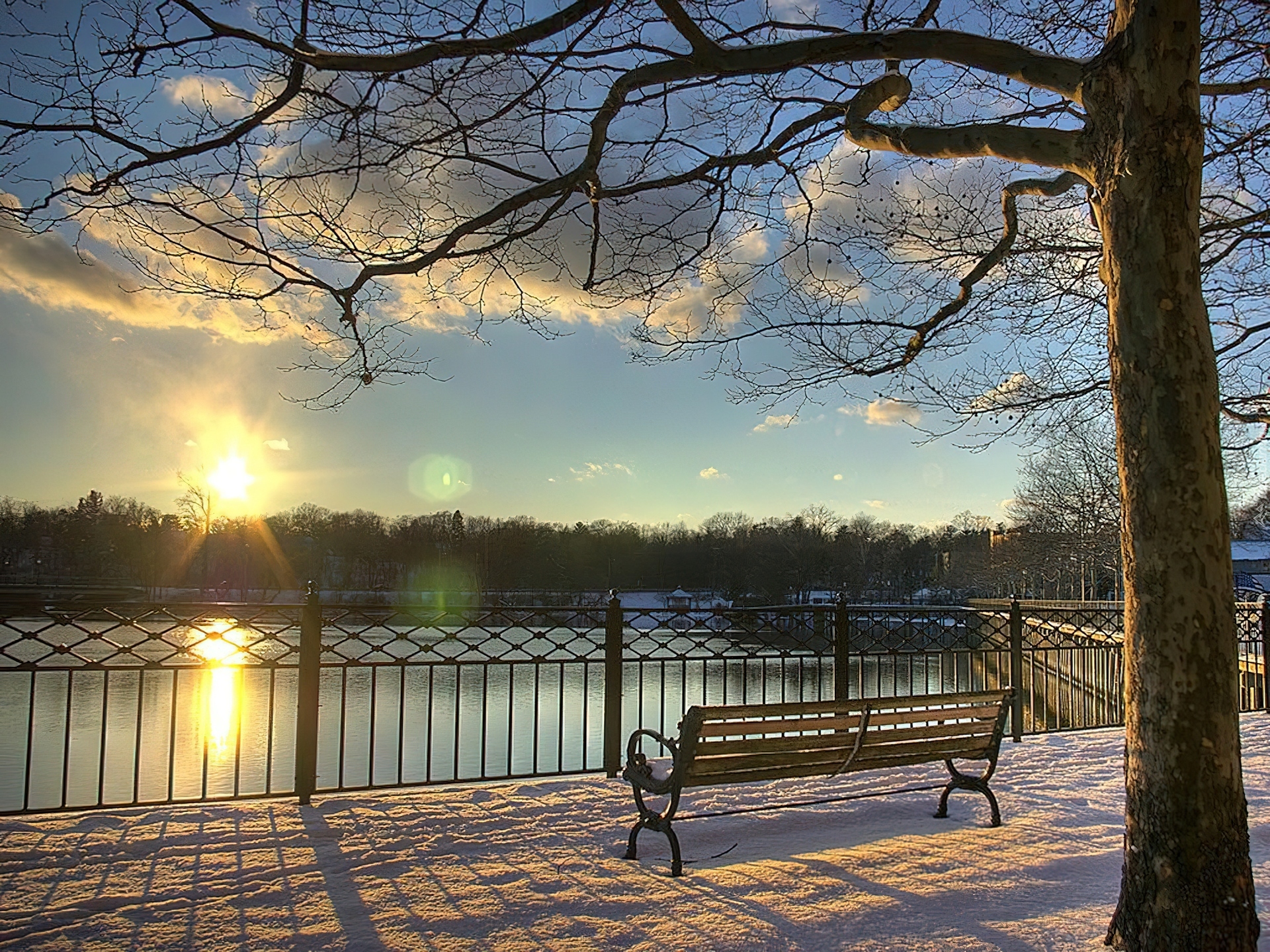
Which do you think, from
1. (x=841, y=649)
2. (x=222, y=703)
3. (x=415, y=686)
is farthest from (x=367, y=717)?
(x=841, y=649)

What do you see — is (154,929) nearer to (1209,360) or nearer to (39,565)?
(1209,360)

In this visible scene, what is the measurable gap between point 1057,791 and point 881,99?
4885mm

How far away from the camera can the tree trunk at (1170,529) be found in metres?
3.18

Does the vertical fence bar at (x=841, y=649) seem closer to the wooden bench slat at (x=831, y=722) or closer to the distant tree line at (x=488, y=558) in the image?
the wooden bench slat at (x=831, y=722)

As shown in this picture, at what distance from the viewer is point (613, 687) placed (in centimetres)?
677

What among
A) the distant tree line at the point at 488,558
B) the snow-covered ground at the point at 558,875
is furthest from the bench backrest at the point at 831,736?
the distant tree line at the point at 488,558

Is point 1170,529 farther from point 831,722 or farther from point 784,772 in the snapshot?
point 784,772

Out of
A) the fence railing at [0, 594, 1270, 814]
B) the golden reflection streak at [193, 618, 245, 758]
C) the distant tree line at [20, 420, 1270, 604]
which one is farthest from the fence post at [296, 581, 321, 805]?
the distant tree line at [20, 420, 1270, 604]

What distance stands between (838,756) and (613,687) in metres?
2.30

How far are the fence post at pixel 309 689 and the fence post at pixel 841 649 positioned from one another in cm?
417

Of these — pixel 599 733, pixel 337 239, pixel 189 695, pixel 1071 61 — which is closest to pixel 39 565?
pixel 189 695

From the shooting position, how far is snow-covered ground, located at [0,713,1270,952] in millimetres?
3529

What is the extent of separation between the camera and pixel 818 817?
5.40 meters

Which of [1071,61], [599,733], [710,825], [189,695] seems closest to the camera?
[1071,61]
